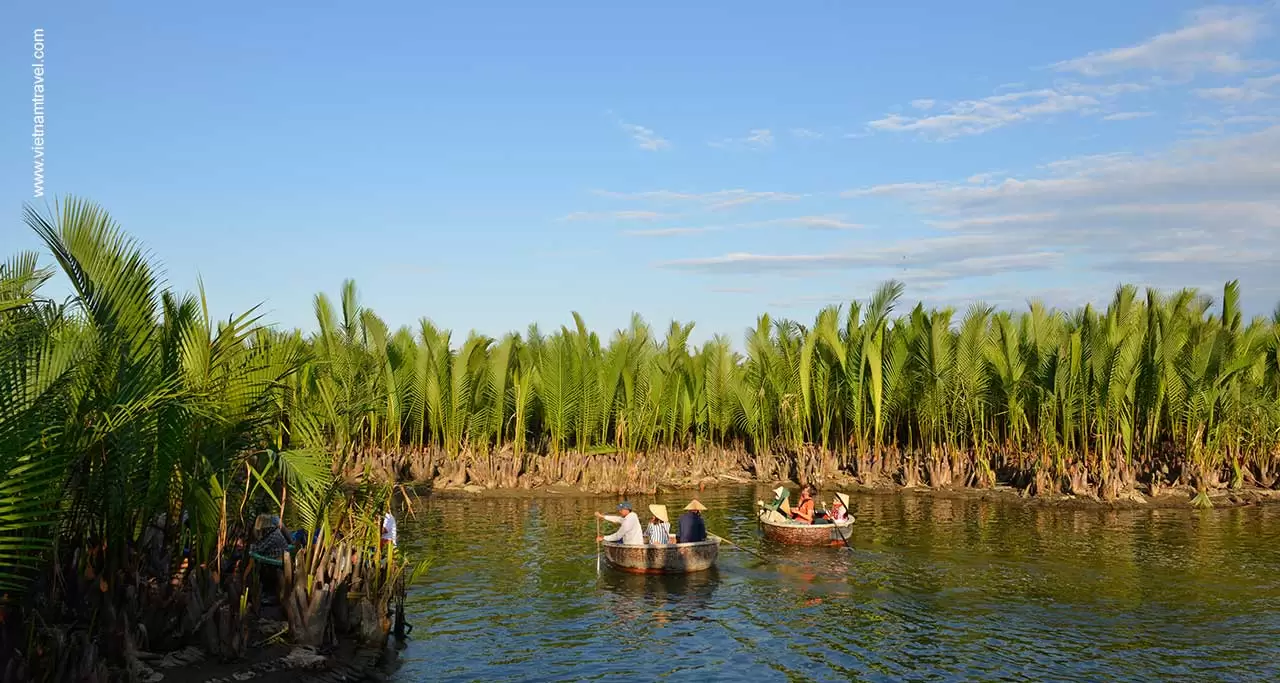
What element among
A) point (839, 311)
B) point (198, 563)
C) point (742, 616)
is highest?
point (839, 311)

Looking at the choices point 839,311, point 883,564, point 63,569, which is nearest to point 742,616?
point 883,564

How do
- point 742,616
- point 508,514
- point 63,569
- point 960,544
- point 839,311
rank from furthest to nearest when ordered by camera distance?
point 839,311 < point 508,514 < point 960,544 < point 742,616 < point 63,569

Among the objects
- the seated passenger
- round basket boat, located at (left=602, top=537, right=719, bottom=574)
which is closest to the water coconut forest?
round basket boat, located at (left=602, top=537, right=719, bottom=574)

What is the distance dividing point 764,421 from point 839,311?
407 centimetres

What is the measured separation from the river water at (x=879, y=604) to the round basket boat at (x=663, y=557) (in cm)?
22

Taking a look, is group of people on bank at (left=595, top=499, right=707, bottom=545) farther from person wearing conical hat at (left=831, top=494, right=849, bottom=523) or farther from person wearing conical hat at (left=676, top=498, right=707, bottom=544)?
person wearing conical hat at (left=831, top=494, right=849, bottom=523)

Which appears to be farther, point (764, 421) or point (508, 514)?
point (764, 421)

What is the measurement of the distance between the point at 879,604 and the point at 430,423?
51.6 ft

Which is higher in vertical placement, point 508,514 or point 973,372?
point 973,372

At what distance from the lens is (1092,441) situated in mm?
26766

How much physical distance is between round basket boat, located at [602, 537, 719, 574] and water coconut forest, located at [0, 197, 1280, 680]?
3425 mm

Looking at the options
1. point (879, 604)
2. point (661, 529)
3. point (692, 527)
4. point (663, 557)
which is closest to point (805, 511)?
point (692, 527)

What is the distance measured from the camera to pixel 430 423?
2705 centimetres

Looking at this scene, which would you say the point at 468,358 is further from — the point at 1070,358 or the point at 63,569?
the point at 63,569
